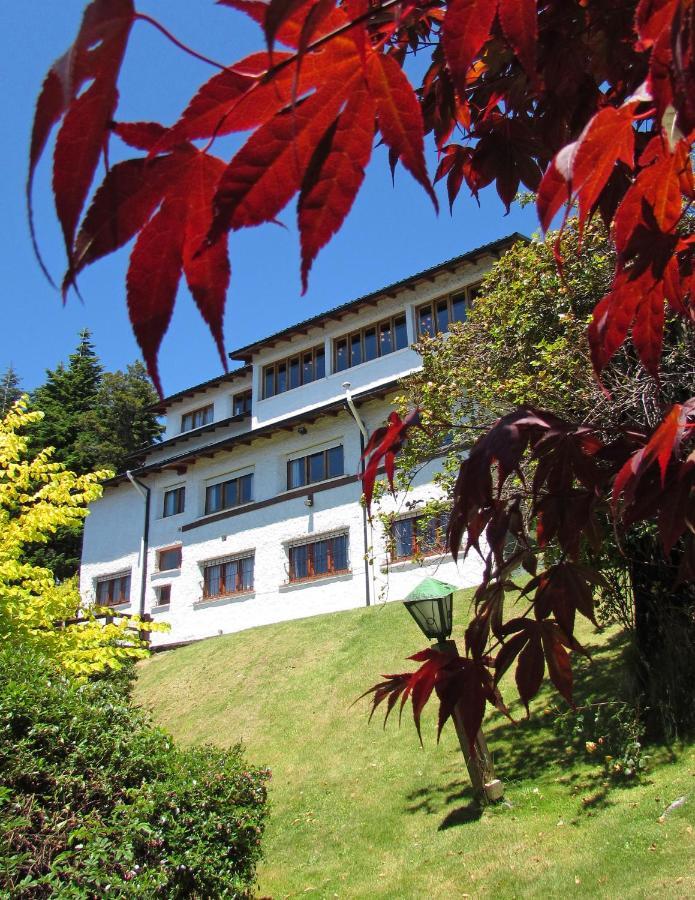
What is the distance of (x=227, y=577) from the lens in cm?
2328

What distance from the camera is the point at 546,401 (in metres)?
8.84

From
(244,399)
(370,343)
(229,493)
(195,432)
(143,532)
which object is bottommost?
(143,532)

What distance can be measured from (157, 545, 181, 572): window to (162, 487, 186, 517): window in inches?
53.3

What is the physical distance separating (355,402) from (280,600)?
20.6 feet

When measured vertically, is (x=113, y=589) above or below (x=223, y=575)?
above

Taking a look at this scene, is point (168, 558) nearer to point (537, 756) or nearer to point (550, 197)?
point (537, 756)

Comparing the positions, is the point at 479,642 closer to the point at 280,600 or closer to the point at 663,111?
the point at 663,111

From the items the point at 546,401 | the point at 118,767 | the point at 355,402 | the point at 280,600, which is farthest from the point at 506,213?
the point at 280,600

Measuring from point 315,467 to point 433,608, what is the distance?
14.5m

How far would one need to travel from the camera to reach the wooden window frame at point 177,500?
1033 inches

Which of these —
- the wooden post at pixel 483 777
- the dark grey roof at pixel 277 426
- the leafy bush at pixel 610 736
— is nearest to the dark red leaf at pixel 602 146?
the leafy bush at pixel 610 736

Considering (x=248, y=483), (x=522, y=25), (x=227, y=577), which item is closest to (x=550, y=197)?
(x=522, y=25)

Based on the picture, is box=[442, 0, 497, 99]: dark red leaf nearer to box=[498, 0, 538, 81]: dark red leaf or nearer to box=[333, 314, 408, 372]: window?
box=[498, 0, 538, 81]: dark red leaf

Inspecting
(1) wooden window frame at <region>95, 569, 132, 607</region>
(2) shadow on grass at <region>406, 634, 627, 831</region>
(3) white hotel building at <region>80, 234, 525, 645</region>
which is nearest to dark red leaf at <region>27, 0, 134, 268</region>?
(2) shadow on grass at <region>406, 634, 627, 831</region>
